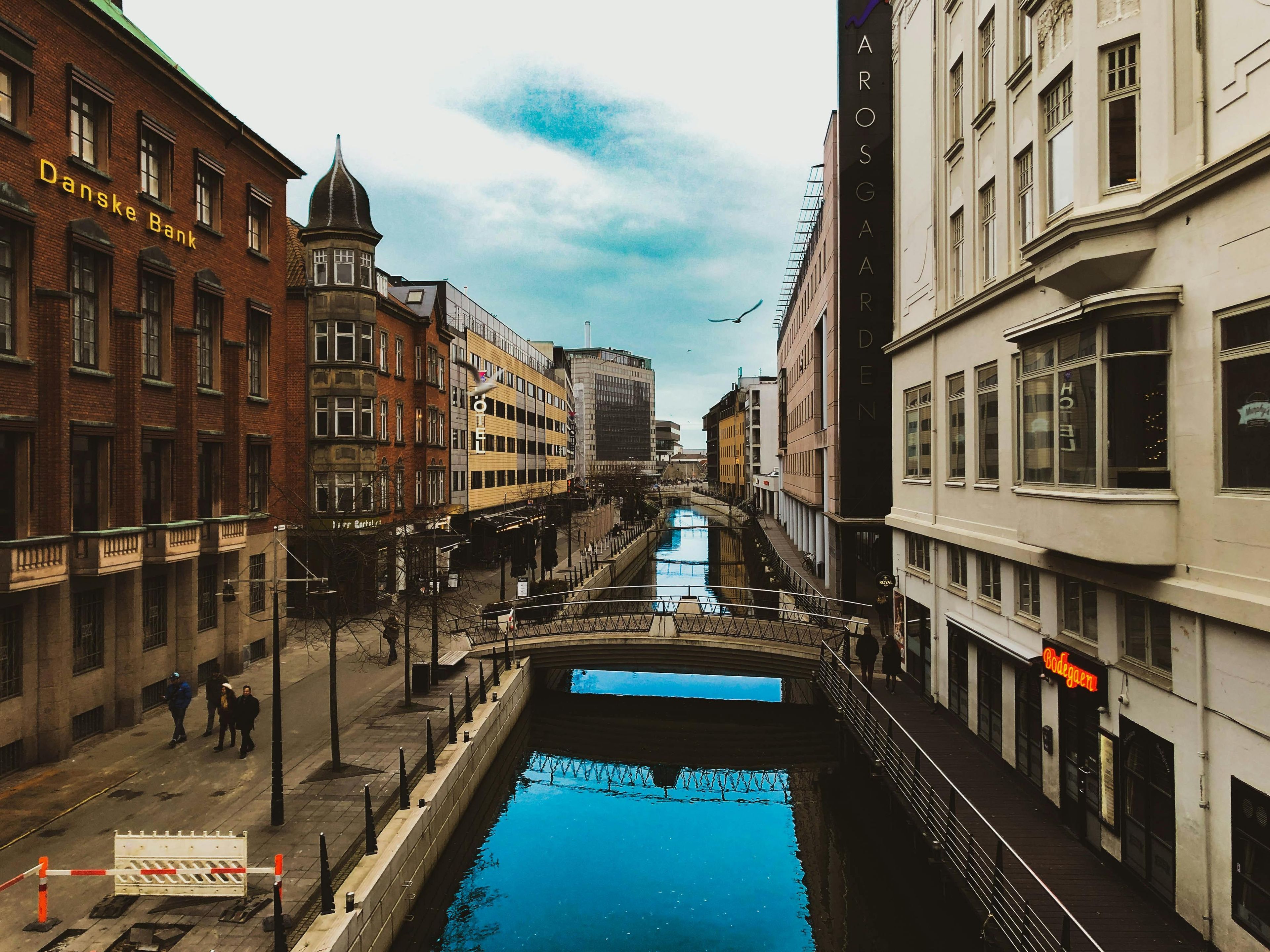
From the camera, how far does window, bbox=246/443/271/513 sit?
88.6 ft

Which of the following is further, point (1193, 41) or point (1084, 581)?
point (1084, 581)

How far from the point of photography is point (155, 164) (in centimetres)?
2152

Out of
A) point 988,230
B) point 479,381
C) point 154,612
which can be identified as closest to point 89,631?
point 154,612

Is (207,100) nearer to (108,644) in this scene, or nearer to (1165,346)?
(108,644)

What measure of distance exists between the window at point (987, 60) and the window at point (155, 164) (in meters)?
21.4

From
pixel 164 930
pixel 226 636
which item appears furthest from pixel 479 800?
pixel 226 636

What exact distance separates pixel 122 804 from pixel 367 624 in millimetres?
19451

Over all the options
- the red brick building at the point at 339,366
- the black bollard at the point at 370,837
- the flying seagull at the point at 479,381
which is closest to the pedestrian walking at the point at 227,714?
the black bollard at the point at 370,837

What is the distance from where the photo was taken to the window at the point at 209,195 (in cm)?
2369

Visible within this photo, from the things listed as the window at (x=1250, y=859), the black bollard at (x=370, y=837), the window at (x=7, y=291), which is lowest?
the black bollard at (x=370, y=837)

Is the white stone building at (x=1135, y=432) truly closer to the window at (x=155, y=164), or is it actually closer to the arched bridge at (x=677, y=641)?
the arched bridge at (x=677, y=641)

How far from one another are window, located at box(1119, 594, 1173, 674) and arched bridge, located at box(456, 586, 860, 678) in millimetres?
13223

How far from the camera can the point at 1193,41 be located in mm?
10344

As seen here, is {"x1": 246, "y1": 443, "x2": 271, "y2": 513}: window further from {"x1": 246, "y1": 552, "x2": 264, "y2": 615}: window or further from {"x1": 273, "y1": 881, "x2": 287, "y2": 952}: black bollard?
{"x1": 273, "y1": 881, "x2": 287, "y2": 952}: black bollard
